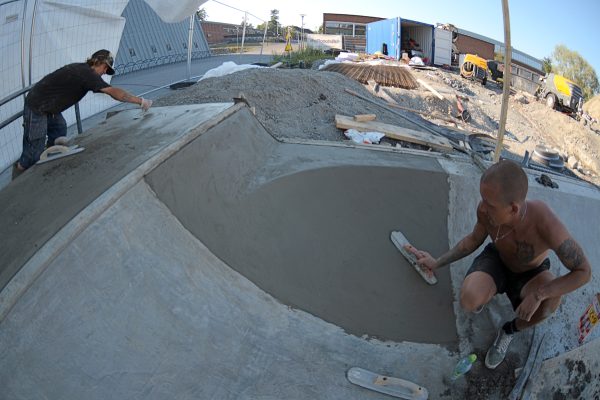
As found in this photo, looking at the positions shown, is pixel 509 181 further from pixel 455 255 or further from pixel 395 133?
pixel 395 133

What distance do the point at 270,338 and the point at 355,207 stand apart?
50.6 inches

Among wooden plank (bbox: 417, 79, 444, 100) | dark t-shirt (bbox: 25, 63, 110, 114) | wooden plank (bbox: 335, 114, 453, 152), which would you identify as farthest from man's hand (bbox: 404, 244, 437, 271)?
wooden plank (bbox: 417, 79, 444, 100)

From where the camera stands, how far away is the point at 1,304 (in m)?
1.68

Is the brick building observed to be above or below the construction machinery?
above

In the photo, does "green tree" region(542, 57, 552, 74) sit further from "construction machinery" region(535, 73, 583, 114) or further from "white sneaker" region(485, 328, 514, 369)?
"white sneaker" region(485, 328, 514, 369)

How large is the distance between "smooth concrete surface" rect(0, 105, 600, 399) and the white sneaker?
0.22 ft

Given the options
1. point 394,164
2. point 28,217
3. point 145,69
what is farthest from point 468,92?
point 28,217

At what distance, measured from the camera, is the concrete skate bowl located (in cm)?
257

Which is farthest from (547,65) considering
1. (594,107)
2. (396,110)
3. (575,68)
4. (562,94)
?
(396,110)

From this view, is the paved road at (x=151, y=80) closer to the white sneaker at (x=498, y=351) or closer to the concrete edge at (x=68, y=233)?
the concrete edge at (x=68, y=233)

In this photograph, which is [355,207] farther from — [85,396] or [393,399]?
[85,396]

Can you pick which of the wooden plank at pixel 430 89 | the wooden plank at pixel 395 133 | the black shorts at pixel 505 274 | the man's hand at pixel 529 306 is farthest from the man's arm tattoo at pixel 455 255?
the wooden plank at pixel 430 89

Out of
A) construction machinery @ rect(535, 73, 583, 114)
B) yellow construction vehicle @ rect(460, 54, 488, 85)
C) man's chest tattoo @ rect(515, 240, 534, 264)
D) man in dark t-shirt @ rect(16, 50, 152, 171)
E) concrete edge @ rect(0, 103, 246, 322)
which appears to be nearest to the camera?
concrete edge @ rect(0, 103, 246, 322)

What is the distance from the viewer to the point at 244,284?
2.45 m
